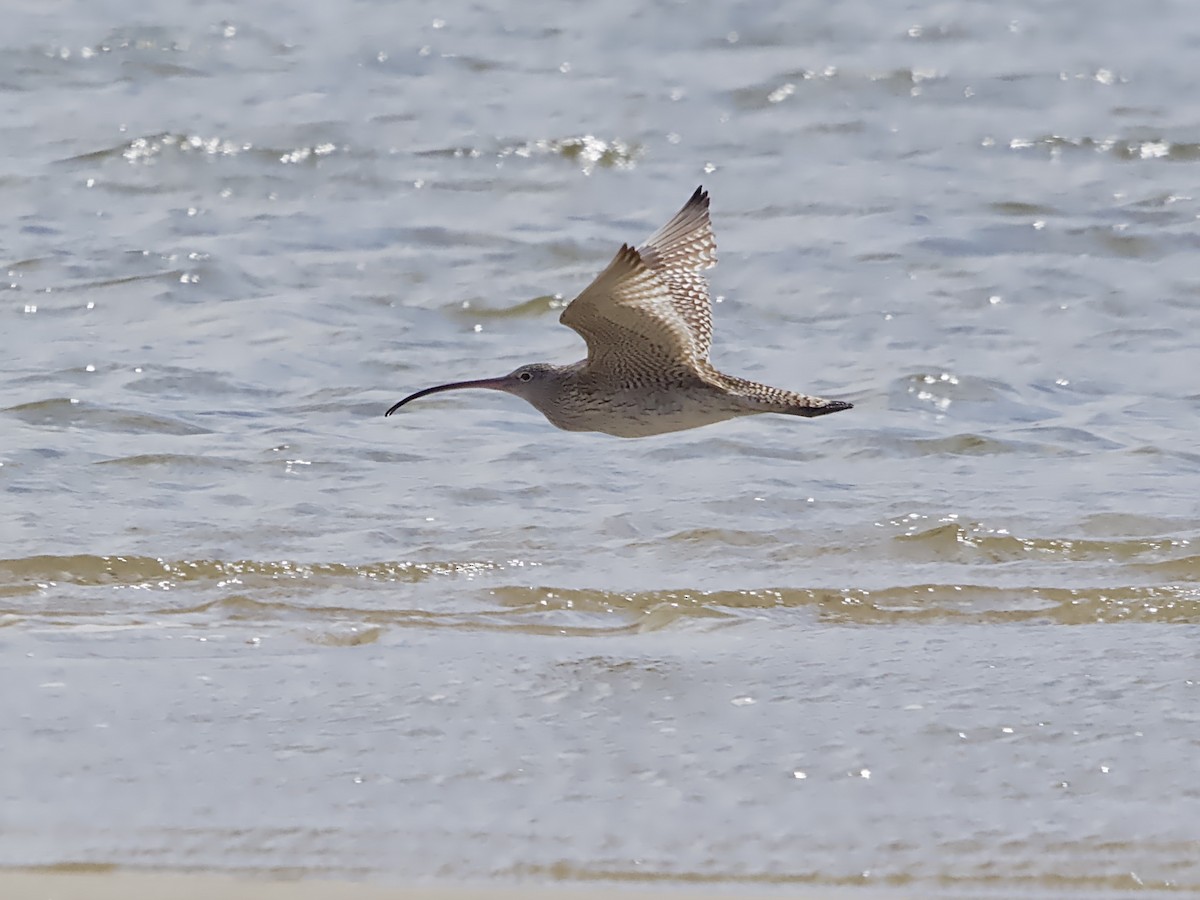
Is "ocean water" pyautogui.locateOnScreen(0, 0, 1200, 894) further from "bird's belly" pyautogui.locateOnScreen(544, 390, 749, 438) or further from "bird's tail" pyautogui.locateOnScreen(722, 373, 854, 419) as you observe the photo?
"bird's tail" pyautogui.locateOnScreen(722, 373, 854, 419)

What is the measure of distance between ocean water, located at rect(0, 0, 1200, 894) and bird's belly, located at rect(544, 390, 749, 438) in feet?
1.25

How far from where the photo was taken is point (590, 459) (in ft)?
23.4

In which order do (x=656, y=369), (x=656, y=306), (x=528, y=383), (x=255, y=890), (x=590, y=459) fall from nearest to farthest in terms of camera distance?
(x=255, y=890), (x=656, y=306), (x=656, y=369), (x=528, y=383), (x=590, y=459)

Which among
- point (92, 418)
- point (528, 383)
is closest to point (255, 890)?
point (528, 383)

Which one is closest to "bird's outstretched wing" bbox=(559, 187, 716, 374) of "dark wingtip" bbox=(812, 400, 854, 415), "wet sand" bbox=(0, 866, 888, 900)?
"dark wingtip" bbox=(812, 400, 854, 415)

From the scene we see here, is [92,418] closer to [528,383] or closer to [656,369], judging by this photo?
[528,383]

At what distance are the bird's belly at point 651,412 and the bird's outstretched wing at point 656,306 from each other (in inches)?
3.7

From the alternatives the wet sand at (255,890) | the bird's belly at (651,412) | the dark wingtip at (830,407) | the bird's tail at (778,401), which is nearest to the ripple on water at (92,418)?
the bird's belly at (651,412)

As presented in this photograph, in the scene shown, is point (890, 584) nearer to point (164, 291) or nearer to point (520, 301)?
point (520, 301)

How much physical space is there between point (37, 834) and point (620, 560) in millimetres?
2443

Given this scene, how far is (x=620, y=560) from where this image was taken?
6023 mm

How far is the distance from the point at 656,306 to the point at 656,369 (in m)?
0.24

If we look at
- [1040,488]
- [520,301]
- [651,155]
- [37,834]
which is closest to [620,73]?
[651,155]

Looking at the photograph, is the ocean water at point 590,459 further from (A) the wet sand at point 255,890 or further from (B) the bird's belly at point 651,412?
(B) the bird's belly at point 651,412
